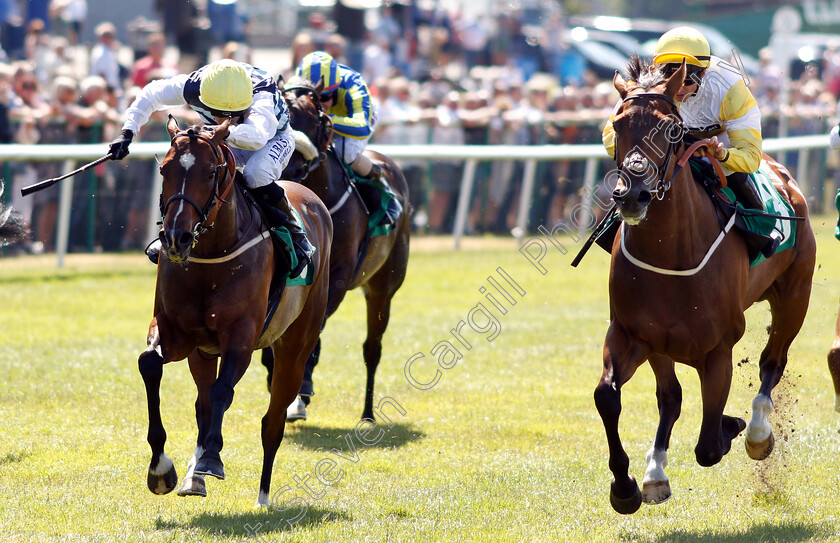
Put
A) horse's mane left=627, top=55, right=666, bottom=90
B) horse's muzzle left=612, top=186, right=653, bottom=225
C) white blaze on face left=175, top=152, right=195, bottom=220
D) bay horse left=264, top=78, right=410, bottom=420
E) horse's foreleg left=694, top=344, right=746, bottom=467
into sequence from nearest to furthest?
horse's muzzle left=612, top=186, right=653, bottom=225 < white blaze on face left=175, top=152, right=195, bottom=220 < horse's mane left=627, top=55, right=666, bottom=90 < horse's foreleg left=694, top=344, right=746, bottom=467 < bay horse left=264, top=78, right=410, bottom=420

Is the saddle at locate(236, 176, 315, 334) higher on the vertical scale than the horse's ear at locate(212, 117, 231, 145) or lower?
lower

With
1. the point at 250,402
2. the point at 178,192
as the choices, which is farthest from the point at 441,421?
the point at 178,192

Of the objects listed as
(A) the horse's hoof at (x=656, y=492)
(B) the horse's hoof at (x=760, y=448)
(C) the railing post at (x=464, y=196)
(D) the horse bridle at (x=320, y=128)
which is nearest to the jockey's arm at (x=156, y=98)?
(D) the horse bridle at (x=320, y=128)

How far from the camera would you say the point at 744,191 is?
562 centimetres

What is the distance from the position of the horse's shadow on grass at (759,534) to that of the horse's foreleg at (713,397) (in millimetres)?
320

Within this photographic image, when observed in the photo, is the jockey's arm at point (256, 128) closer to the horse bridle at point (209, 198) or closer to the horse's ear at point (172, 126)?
the horse bridle at point (209, 198)

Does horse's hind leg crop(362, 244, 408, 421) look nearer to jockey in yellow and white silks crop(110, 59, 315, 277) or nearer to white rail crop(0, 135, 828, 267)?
jockey in yellow and white silks crop(110, 59, 315, 277)

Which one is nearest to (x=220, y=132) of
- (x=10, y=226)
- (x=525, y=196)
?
(x=10, y=226)

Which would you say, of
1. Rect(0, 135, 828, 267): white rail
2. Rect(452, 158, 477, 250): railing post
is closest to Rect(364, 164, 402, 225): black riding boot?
Rect(0, 135, 828, 267): white rail

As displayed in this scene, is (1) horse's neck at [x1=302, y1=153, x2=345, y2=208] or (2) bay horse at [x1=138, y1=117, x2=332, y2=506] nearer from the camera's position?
(2) bay horse at [x1=138, y1=117, x2=332, y2=506]

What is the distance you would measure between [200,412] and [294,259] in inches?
33.3

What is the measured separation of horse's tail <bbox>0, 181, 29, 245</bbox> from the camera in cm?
709

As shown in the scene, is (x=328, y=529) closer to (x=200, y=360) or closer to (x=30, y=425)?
(x=200, y=360)

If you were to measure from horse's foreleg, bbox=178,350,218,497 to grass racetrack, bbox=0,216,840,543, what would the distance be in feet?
0.80
